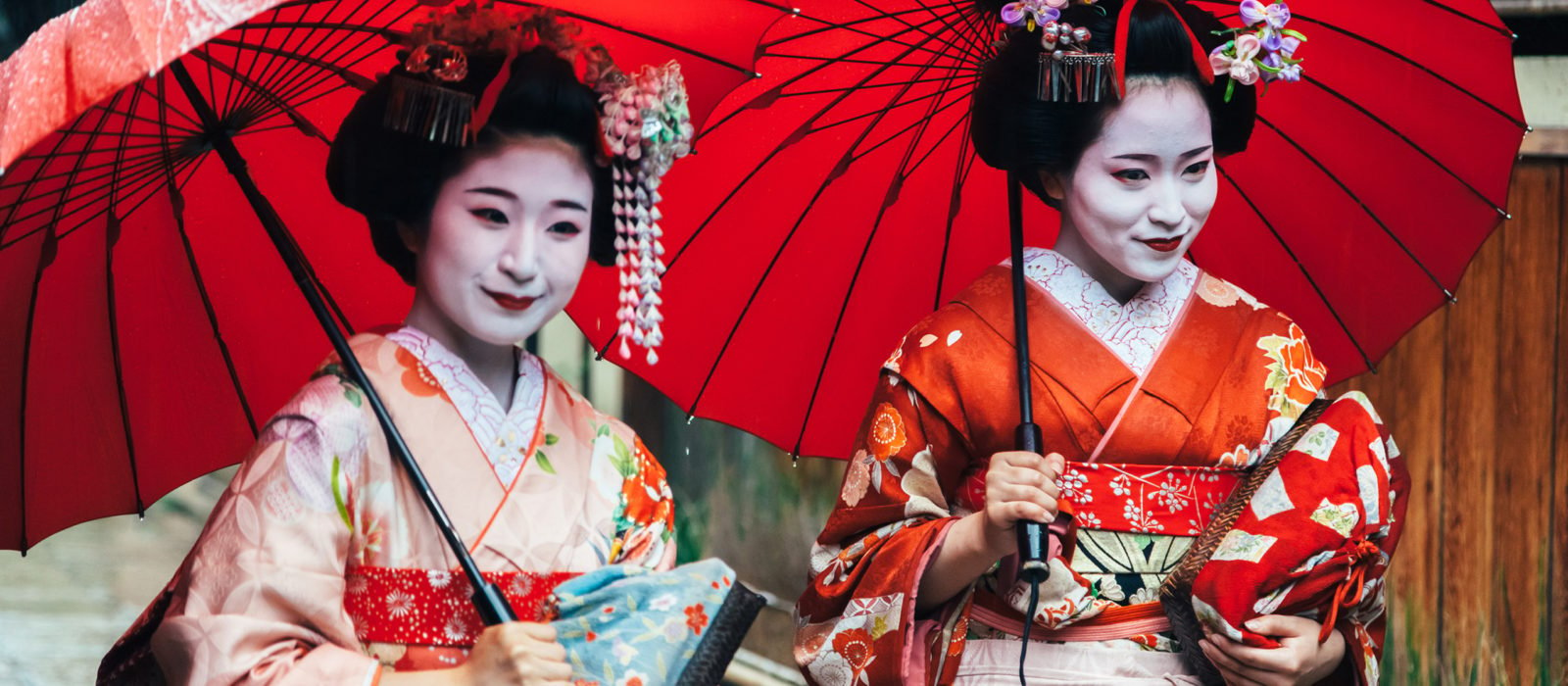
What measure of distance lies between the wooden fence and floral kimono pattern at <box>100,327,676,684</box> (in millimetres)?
2672

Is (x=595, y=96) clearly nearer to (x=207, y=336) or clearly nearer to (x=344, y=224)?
(x=344, y=224)

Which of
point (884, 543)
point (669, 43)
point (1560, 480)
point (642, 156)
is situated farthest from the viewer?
point (1560, 480)

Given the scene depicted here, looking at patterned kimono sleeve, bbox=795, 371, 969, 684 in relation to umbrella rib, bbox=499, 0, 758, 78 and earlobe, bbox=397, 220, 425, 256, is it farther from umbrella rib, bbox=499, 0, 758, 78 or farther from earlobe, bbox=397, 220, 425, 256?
earlobe, bbox=397, 220, 425, 256

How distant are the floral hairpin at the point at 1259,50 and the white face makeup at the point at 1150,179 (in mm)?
92

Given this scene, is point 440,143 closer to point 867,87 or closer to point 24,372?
point 24,372

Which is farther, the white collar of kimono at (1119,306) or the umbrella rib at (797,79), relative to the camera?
the umbrella rib at (797,79)

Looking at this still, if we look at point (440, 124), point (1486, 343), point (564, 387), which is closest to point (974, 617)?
point (564, 387)

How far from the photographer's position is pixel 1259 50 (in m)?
3.37

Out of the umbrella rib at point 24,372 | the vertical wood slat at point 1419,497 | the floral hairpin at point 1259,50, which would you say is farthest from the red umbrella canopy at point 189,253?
the vertical wood slat at point 1419,497

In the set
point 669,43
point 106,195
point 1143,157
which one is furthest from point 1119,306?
point 106,195

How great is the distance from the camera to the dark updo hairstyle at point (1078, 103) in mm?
3410

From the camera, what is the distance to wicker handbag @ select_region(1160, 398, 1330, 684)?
10.7ft

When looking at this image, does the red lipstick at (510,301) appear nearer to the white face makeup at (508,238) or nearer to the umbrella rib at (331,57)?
the white face makeup at (508,238)

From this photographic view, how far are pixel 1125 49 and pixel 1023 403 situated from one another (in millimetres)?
707
